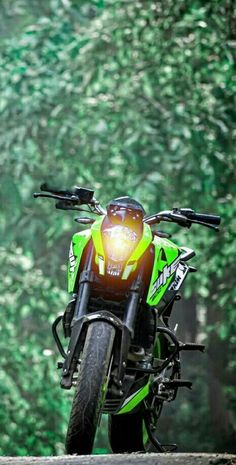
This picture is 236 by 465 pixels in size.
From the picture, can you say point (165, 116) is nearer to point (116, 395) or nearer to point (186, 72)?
point (186, 72)

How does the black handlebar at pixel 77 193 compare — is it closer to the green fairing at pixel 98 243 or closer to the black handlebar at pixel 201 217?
the green fairing at pixel 98 243

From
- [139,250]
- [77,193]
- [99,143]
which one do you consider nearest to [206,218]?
[139,250]

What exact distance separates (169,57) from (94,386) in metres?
12.1

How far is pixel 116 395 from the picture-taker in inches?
308

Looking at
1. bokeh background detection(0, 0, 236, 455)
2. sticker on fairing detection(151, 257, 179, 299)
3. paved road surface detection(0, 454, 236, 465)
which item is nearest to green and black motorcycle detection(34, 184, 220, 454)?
sticker on fairing detection(151, 257, 179, 299)

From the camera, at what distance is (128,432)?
8.91m

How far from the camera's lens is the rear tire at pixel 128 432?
8852 millimetres

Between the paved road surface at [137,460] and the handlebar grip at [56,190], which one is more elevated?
the handlebar grip at [56,190]

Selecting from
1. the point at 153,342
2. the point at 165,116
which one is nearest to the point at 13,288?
the point at 165,116

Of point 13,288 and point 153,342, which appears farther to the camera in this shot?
point 13,288

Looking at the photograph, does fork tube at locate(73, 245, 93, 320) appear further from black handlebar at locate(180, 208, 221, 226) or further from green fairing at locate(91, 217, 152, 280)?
black handlebar at locate(180, 208, 221, 226)

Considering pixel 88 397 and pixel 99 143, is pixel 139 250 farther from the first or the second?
pixel 99 143

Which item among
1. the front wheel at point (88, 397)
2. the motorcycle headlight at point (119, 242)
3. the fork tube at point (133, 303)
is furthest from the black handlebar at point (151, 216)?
the front wheel at point (88, 397)

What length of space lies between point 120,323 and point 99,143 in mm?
11815
